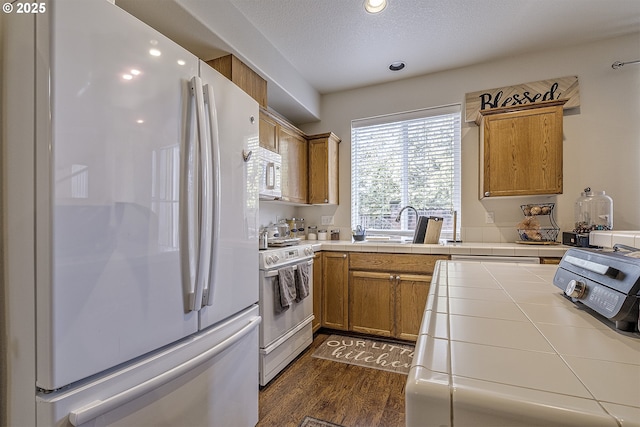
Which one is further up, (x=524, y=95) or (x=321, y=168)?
(x=524, y=95)

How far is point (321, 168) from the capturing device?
10.5 feet

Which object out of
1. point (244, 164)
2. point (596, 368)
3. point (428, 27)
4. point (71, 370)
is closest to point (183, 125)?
point (244, 164)

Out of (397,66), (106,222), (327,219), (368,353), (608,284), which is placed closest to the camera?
(608,284)

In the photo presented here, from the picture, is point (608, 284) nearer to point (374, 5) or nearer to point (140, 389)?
point (140, 389)

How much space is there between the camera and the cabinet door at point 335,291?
2.71m

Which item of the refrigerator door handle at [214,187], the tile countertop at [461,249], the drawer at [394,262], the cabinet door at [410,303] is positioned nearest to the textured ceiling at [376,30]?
the refrigerator door handle at [214,187]

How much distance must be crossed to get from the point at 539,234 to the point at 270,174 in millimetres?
2353

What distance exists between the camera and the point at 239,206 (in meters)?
1.36

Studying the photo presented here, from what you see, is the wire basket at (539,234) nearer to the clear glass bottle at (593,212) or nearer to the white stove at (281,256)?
the clear glass bottle at (593,212)

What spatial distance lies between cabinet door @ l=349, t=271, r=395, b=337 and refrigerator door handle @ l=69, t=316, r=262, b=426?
1598 millimetres

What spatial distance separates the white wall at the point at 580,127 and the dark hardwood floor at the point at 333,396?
1712 mm

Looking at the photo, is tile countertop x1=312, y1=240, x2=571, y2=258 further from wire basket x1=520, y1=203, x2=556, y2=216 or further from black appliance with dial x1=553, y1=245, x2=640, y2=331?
black appliance with dial x1=553, y1=245, x2=640, y2=331

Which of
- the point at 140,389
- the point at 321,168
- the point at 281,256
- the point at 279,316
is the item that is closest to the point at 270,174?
the point at 281,256

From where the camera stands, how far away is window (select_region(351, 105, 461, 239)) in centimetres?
301
